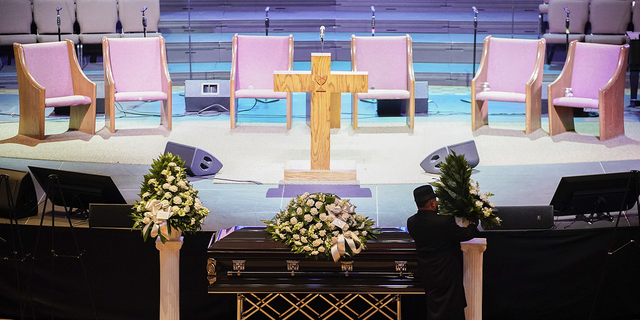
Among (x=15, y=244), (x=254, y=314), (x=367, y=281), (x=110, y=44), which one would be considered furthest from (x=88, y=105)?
(x=367, y=281)

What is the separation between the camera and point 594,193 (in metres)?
3.66

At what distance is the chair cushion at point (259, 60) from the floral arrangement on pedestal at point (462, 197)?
4.10 metres

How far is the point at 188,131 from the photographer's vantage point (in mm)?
6812

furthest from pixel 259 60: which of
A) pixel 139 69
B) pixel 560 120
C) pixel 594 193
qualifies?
pixel 594 193

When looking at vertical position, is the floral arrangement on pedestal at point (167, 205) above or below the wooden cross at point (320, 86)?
below

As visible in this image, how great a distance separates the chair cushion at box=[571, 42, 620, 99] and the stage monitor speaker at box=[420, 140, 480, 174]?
2.10 metres

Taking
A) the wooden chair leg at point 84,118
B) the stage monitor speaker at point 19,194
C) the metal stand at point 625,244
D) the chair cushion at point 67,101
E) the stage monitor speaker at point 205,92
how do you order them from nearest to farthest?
the metal stand at point 625,244 < the stage monitor speaker at point 19,194 < the chair cushion at point 67,101 < the wooden chair leg at point 84,118 < the stage monitor speaker at point 205,92

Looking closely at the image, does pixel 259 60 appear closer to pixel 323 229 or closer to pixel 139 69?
pixel 139 69

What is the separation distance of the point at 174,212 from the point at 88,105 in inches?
155

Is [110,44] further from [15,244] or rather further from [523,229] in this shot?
[523,229]

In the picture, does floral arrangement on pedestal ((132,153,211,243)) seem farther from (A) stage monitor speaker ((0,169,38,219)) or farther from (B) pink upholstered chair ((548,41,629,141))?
(B) pink upholstered chair ((548,41,629,141))

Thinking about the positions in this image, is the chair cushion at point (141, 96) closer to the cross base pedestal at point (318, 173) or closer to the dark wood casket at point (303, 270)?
the cross base pedestal at point (318, 173)

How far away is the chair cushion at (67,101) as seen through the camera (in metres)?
6.41

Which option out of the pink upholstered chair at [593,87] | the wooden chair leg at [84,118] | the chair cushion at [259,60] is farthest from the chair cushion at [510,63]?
the wooden chair leg at [84,118]
